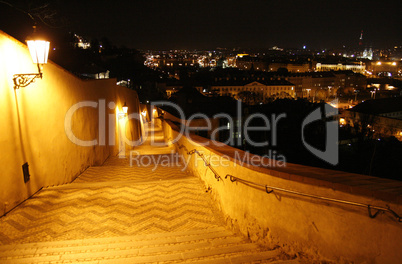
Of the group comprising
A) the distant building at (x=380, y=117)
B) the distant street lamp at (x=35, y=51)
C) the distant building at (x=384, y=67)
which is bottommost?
the distant building at (x=380, y=117)

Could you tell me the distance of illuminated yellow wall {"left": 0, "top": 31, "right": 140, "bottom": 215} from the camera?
15.3 feet

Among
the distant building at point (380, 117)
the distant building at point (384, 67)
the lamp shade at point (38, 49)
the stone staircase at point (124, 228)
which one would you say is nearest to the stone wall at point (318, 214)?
the stone staircase at point (124, 228)

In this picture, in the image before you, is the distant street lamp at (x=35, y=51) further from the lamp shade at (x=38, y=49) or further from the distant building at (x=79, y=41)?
the distant building at (x=79, y=41)

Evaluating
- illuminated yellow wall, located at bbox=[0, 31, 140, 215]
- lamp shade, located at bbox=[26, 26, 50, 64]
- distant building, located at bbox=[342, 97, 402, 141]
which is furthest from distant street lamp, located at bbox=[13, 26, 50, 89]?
distant building, located at bbox=[342, 97, 402, 141]

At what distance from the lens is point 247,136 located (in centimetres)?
4562

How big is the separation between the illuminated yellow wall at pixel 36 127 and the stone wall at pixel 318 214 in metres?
3.84

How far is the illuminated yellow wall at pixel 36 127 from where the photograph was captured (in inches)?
183

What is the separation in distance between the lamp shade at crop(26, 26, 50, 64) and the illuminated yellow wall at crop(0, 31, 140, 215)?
0.27m

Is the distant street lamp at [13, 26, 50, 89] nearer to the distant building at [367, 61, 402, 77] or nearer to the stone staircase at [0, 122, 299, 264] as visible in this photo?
the stone staircase at [0, 122, 299, 264]

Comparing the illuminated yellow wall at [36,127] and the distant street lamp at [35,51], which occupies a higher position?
the distant street lamp at [35,51]

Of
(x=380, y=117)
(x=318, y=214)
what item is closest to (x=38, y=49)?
(x=318, y=214)

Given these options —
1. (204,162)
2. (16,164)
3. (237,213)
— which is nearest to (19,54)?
(16,164)

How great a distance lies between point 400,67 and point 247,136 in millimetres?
156686

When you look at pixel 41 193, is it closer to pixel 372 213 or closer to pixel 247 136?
pixel 372 213
